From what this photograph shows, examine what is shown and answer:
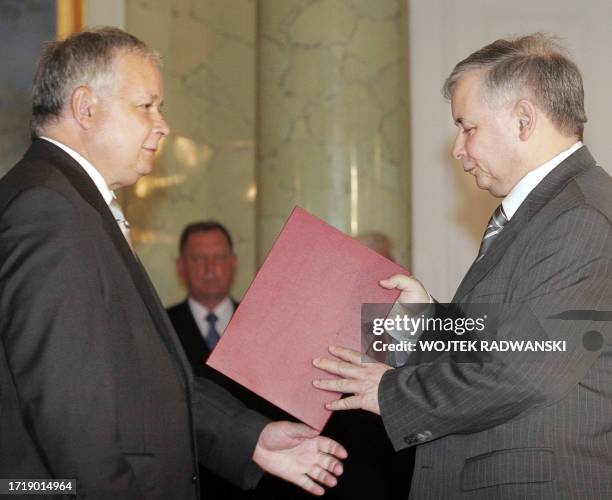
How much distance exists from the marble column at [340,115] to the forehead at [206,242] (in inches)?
15.0

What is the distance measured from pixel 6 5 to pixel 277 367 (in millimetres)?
2833

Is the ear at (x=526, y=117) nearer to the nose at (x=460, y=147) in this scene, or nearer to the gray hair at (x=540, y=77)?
the gray hair at (x=540, y=77)

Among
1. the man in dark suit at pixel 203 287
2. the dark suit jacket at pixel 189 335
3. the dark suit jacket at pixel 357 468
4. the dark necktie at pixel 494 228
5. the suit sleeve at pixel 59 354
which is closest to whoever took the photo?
the suit sleeve at pixel 59 354

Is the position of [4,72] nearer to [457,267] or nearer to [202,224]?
[202,224]

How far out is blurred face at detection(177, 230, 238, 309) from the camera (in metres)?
5.46

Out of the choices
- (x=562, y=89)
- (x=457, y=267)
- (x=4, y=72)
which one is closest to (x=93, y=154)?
(x=562, y=89)

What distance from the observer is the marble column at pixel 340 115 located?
5594mm

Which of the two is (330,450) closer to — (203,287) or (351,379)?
(351,379)

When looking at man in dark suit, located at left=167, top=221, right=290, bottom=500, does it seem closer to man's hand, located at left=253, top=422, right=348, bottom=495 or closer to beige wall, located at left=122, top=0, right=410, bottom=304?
beige wall, located at left=122, top=0, right=410, bottom=304

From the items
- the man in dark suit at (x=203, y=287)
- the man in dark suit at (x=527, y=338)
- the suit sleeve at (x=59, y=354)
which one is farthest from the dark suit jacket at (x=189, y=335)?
the suit sleeve at (x=59, y=354)

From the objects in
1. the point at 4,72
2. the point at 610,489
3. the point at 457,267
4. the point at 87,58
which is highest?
the point at 4,72

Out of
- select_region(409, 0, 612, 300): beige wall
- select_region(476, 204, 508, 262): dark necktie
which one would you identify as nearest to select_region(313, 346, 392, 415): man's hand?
select_region(476, 204, 508, 262): dark necktie

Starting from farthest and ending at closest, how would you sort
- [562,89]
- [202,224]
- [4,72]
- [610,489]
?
[202,224]
[4,72]
[562,89]
[610,489]

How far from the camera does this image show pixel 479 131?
291 cm
